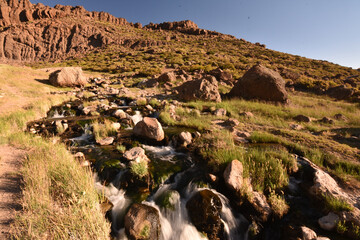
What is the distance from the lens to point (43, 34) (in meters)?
58.2

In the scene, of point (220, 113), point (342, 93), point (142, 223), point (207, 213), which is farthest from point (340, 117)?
point (142, 223)

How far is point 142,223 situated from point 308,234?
2731 mm

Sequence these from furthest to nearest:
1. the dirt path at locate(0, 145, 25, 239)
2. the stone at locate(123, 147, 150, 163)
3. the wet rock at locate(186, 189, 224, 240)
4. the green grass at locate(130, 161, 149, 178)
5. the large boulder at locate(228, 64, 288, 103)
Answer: the large boulder at locate(228, 64, 288, 103) → the stone at locate(123, 147, 150, 163) → the green grass at locate(130, 161, 149, 178) → the wet rock at locate(186, 189, 224, 240) → the dirt path at locate(0, 145, 25, 239)

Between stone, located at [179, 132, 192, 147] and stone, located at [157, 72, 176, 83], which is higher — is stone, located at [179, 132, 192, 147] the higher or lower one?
the lower one

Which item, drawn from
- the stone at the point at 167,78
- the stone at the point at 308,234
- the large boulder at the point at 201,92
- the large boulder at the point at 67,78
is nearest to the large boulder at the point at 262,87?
the large boulder at the point at 201,92

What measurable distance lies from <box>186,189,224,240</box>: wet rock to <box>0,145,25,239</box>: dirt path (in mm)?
2872

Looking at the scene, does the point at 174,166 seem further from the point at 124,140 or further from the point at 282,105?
the point at 282,105

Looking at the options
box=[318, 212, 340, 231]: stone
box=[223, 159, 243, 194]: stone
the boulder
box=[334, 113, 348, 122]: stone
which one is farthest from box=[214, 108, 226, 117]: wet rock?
box=[318, 212, 340, 231]: stone

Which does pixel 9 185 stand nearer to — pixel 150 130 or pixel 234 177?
pixel 150 130

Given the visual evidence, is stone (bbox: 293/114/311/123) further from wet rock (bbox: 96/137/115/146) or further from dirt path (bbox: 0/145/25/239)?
dirt path (bbox: 0/145/25/239)

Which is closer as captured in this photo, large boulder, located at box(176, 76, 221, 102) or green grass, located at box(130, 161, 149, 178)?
green grass, located at box(130, 161, 149, 178)

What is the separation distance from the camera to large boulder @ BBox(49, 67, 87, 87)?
16.7 meters

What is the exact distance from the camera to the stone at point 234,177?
11.1 feet

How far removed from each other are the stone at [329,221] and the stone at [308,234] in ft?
1.23
